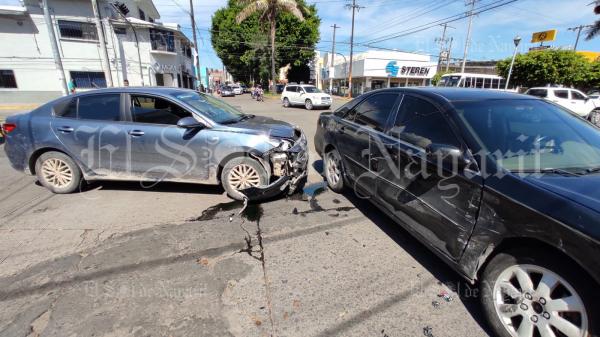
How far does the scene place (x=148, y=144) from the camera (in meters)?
4.18

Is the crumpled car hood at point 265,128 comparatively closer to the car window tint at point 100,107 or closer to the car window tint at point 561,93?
the car window tint at point 100,107

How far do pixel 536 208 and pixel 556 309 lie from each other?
60cm

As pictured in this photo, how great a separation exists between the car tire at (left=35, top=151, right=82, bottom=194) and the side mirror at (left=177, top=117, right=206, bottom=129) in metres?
1.93

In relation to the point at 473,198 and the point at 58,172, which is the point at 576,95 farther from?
the point at 58,172

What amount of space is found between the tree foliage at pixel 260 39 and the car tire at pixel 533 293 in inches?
1405

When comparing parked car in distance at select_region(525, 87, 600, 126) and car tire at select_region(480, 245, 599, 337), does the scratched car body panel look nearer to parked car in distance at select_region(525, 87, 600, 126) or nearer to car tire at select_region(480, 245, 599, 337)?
car tire at select_region(480, 245, 599, 337)

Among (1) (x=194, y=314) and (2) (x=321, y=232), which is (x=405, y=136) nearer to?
(2) (x=321, y=232)

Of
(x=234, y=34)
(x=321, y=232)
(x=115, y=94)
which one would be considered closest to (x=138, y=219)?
(x=115, y=94)

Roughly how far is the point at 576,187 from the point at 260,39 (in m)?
37.6

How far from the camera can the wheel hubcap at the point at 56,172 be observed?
443cm

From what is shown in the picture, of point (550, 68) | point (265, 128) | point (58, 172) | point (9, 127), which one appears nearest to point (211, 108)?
point (265, 128)

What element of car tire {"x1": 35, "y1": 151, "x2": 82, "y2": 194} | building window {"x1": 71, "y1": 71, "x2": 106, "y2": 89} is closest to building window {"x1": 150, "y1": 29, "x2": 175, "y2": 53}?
building window {"x1": 71, "y1": 71, "x2": 106, "y2": 89}

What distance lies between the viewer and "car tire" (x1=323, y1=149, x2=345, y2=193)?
439cm

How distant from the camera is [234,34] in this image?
3775cm
